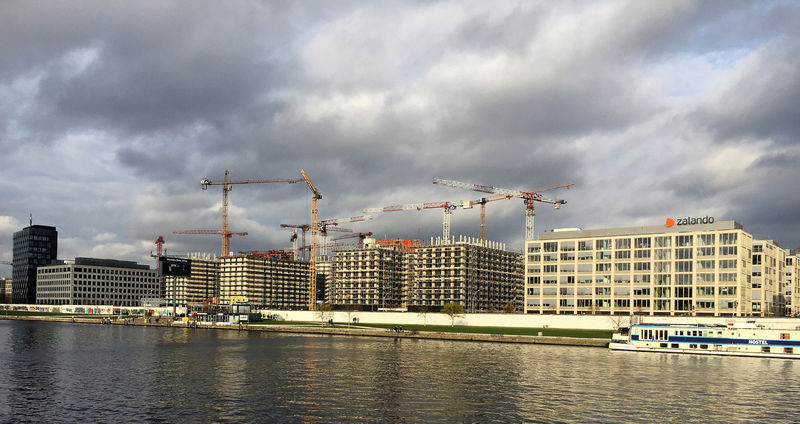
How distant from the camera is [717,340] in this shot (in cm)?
13588

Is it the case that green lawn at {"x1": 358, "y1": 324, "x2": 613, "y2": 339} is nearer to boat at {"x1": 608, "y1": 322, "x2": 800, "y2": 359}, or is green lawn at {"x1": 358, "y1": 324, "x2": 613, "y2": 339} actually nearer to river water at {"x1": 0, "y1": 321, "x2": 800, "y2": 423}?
boat at {"x1": 608, "y1": 322, "x2": 800, "y2": 359}

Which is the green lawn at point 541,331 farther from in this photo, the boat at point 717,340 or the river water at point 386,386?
the river water at point 386,386

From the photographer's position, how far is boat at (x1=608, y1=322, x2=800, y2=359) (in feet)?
429

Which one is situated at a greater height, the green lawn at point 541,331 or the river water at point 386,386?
the river water at point 386,386

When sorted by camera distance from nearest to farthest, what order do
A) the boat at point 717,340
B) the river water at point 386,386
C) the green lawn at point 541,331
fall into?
1. the river water at point 386,386
2. the boat at point 717,340
3. the green lawn at point 541,331

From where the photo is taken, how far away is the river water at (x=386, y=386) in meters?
64.0

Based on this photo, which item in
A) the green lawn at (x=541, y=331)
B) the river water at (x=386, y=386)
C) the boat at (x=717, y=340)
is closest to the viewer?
the river water at (x=386, y=386)

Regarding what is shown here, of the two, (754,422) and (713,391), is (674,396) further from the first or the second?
(754,422)

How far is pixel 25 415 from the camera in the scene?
6203 cm

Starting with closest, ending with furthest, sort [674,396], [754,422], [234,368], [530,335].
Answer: [754,422], [674,396], [234,368], [530,335]

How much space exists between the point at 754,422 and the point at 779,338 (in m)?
80.9

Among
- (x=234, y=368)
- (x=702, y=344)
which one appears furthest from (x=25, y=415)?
(x=702, y=344)

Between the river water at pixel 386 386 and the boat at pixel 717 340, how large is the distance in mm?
5953

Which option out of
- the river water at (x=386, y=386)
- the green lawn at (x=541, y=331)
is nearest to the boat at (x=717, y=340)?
the river water at (x=386, y=386)
